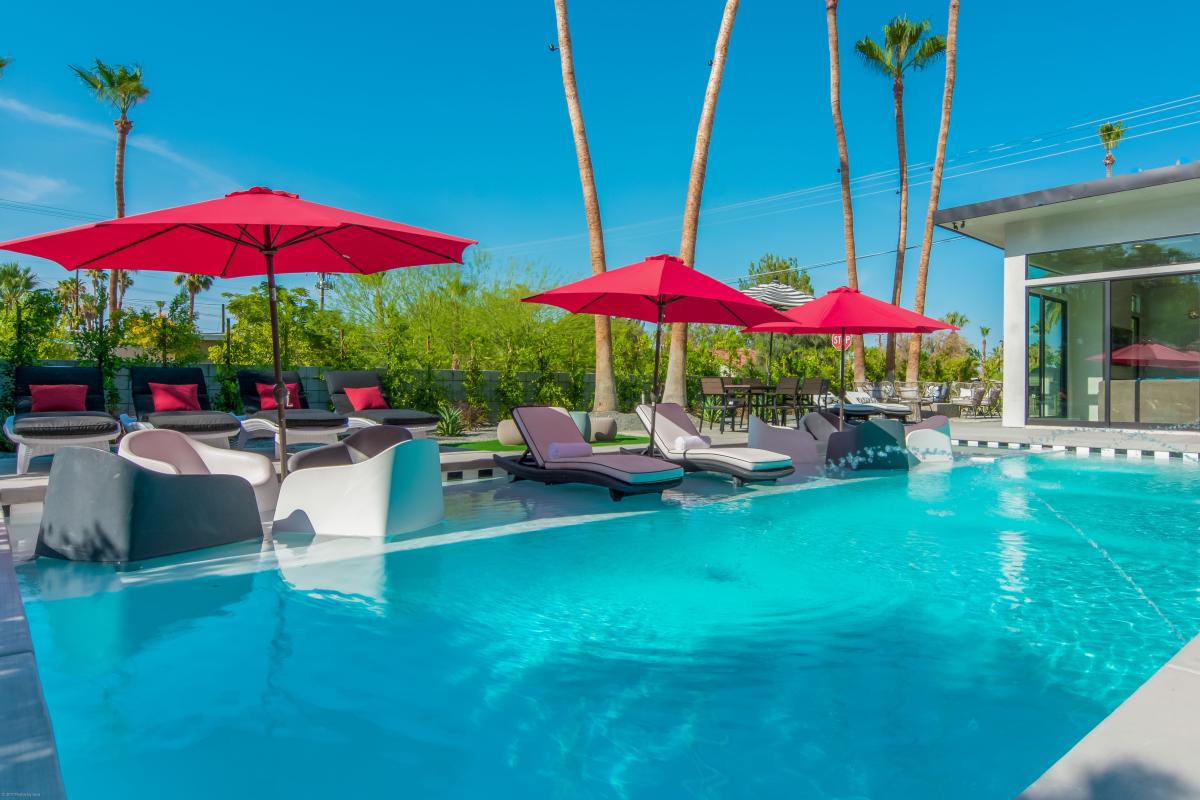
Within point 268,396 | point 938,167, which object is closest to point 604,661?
point 268,396

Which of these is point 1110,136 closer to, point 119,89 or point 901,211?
point 901,211

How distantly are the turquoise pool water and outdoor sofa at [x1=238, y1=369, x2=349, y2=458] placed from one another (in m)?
4.53

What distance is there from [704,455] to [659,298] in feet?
5.81

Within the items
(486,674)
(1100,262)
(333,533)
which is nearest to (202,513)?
(333,533)

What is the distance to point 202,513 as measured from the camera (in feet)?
15.6

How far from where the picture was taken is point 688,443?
8461 mm

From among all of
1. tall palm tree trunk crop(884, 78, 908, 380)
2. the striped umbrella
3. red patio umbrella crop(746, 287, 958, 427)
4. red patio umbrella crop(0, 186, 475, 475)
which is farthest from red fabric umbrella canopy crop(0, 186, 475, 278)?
tall palm tree trunk crop(884, 78, 908, 380)

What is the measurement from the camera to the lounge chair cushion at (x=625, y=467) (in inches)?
259

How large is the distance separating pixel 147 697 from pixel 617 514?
4.06 meters

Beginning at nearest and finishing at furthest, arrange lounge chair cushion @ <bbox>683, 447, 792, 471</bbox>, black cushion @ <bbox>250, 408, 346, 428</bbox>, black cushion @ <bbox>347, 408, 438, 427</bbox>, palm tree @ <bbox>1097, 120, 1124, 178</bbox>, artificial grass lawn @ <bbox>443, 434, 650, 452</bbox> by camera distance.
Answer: lounge chair cushion @ <bbox>683, 447, 792, 471</bbox> → black cushion @ <bbox>250, 408, 346, 428</bbox> → black cushion @ <bbox>347, 408, 438, 427</bbox> → artificial grass lawn @ <bbox>443, 434, 650, 452</bbox> → palm tree @ <bbox>1097, 120, 1124, 178</bbox>

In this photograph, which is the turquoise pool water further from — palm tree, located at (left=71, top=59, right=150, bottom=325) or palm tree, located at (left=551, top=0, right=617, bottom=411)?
palm tree, located at (left=71, top=59, right=150, bottom=325)

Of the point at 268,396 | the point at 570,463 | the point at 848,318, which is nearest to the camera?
the point at 570,463

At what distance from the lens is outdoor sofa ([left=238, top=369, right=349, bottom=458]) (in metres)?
9.15

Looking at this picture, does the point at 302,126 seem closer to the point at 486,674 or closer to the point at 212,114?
the point at 212,114
